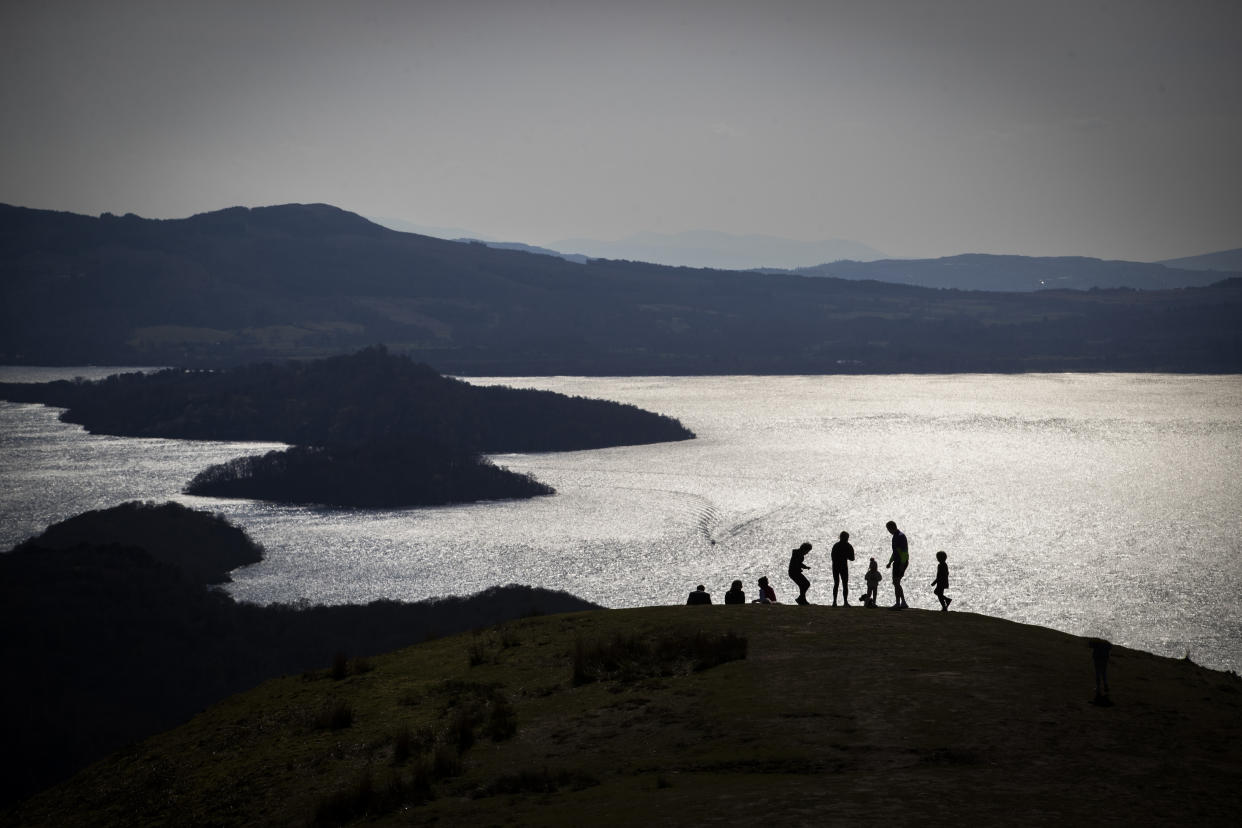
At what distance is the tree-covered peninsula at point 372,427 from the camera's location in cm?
12644

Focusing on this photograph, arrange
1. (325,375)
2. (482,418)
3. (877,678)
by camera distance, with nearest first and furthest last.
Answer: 1. (877,678)
2. (482,418)
3. (325,375)

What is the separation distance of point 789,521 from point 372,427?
252 ft

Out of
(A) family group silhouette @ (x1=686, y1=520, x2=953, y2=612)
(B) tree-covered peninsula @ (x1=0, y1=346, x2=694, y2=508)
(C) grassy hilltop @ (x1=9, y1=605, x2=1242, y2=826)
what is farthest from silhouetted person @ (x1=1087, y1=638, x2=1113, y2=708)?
(B) tree-covered peninsula @ (x1=0, y1=346, x2=694, y2=508)

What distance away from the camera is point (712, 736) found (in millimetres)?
16578

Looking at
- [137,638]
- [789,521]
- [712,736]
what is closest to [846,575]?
[712,736]

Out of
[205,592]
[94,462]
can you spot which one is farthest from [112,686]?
[94,462]

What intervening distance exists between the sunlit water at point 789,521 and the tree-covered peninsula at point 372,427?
5956mm

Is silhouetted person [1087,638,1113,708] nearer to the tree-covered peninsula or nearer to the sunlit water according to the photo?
the sunlit water

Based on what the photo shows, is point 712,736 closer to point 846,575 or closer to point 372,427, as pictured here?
point 846,575

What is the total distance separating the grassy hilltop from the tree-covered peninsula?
102 metres

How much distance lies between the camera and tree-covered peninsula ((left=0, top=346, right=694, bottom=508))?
126m

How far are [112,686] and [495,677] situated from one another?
129 ft

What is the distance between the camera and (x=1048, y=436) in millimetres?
178875

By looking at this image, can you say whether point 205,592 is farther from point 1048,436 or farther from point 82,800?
point 1048,436
